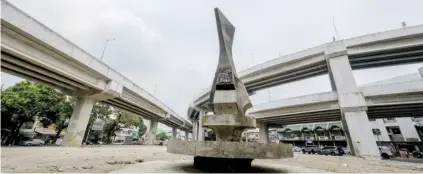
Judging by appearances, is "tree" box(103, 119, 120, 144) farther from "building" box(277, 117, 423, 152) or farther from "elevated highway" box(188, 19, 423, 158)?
"building" box(277, 117, 423, 152)

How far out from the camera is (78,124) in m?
17.8

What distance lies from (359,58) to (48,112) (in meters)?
41.5

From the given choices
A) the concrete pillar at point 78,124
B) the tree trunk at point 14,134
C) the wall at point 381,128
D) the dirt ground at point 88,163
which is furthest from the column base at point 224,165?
the wall at point 381,128

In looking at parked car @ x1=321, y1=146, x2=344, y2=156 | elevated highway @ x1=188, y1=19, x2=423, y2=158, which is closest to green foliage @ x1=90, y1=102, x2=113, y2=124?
elevated highway @ x1=188, y1=19, x2=423, y2=158

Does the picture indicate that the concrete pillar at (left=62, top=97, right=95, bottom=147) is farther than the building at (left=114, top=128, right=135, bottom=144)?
No

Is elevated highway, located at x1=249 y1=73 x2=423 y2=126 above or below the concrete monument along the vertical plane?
above

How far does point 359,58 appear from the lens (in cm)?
2019

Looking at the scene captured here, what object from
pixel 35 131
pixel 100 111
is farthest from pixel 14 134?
pixel 100 111

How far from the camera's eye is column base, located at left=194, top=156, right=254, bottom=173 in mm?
5016

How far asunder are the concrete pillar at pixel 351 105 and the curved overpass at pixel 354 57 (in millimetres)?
686

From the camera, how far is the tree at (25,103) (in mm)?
Answer: 23641

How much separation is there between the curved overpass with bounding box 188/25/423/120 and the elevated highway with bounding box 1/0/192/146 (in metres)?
17.4

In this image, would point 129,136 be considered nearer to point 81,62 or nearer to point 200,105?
point 200,105

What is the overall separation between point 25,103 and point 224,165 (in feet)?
102
